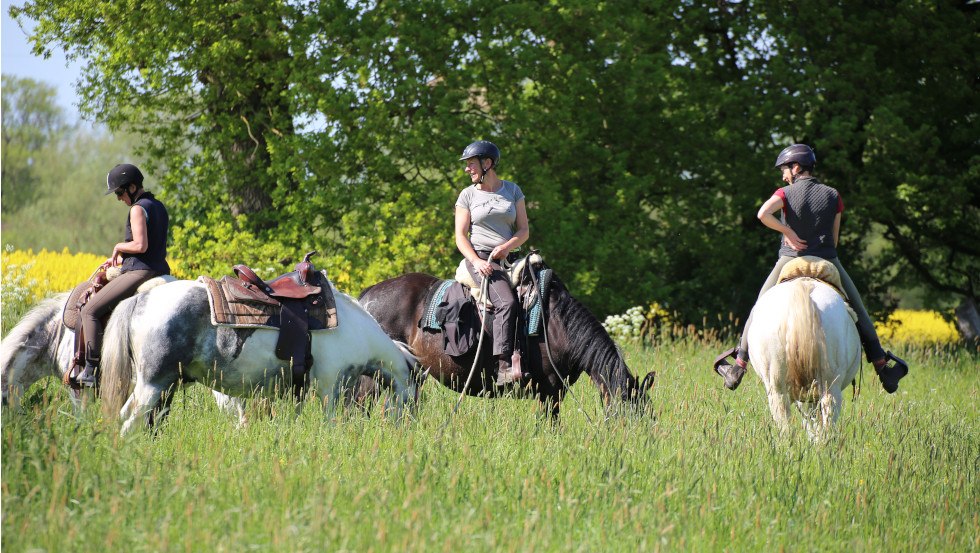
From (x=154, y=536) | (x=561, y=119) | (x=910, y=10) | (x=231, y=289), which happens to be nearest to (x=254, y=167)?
(x=561, y=119)

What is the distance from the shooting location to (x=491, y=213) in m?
7.43

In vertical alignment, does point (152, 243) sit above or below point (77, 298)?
above

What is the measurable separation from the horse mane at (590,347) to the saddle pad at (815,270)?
4.80 feet

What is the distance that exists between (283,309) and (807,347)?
3.49 meters

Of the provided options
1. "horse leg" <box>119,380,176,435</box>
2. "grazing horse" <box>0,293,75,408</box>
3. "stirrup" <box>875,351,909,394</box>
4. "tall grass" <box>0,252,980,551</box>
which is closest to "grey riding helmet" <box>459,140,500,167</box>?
"tall grass" <box>0,252,980,551</box>

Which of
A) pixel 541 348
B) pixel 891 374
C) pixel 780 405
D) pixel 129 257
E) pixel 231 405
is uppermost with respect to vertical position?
pixel 129 257

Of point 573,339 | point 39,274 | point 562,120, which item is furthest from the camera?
point 562,120

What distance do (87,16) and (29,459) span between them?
41.4 ft

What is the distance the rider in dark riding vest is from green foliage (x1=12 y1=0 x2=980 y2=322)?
7.88 metres

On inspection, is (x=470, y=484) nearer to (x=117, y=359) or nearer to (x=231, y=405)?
(x=117, y=359)

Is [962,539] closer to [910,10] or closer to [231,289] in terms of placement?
[231,289]

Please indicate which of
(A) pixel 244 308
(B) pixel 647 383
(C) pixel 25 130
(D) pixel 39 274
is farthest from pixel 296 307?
(C) pixel 25 130

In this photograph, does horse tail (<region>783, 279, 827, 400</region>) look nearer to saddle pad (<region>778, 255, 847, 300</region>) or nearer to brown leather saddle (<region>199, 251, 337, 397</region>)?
saddle pad (<region>778, 255, 847, 300</region>)

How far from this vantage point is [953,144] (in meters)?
18.8
